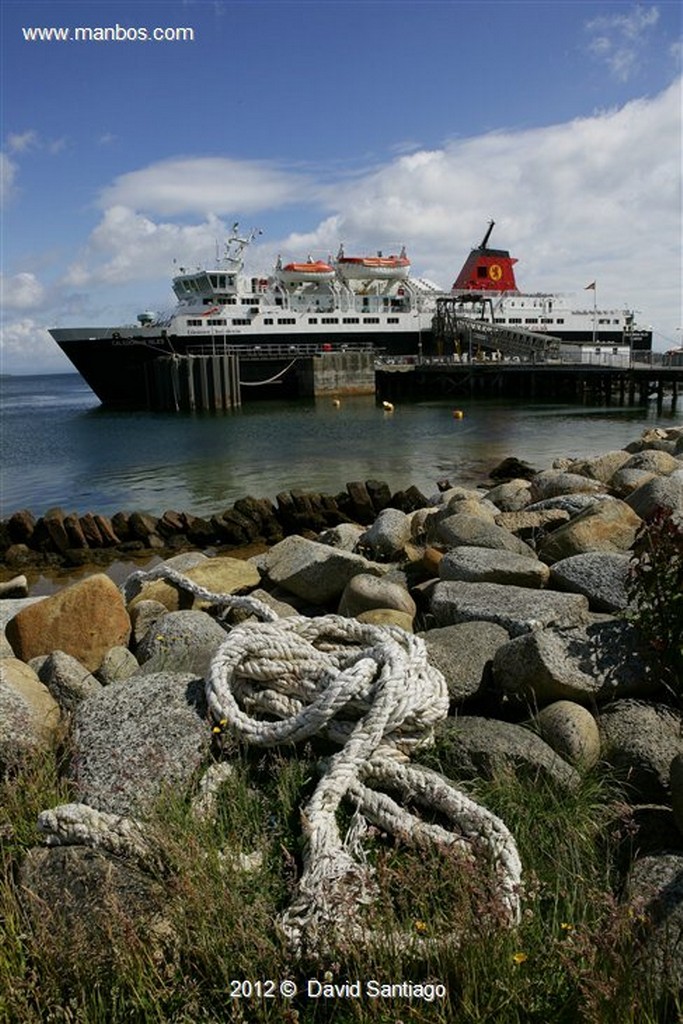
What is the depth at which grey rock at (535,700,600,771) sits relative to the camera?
3.02 m

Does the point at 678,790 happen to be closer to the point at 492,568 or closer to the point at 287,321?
the point at 492,568

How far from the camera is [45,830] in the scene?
2443 mm

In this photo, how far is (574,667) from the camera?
345 cm

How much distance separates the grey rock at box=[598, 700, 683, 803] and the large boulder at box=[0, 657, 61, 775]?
235 centimetres

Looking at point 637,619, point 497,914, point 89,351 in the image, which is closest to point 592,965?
point 497,914

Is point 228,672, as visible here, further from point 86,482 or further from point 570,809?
point 86,482

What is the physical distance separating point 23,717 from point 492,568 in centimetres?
Result: 329

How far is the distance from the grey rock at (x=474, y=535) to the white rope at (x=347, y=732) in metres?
3.18

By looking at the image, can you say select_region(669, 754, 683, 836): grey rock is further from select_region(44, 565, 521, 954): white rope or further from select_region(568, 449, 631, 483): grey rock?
select_region(568, 449, 631, 483): grey rock

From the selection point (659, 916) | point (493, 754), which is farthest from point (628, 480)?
point (659, 916)

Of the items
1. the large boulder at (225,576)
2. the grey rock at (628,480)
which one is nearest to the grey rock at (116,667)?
the large boulder at (225,576)

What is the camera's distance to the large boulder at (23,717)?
299 cm

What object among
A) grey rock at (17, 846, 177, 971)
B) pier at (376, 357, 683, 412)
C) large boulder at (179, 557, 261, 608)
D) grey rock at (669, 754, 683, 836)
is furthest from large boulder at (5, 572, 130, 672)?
pier at (376, 357, 683, 412)

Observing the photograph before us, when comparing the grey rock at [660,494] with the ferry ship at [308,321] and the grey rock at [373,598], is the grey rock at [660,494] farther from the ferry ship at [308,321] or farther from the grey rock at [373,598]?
the ferry ship at [308,321]
